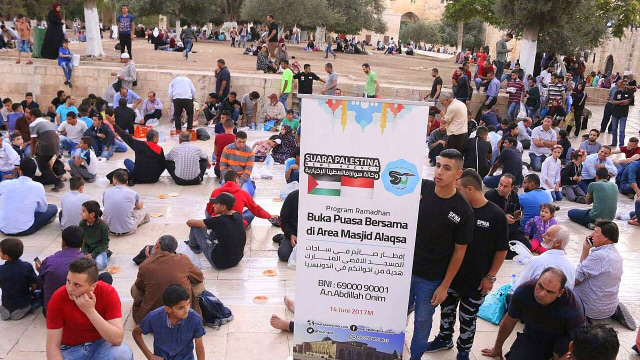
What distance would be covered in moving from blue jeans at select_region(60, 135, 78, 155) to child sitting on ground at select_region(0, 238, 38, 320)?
19.9 ft

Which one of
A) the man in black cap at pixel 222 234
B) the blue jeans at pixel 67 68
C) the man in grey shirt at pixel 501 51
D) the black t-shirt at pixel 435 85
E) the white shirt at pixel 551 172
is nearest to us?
the man in black cap at pixel 222 234

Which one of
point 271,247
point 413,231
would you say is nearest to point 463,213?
point 413,231

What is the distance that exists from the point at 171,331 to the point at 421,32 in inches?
2340

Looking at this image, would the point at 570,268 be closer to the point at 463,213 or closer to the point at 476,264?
the point at 476,264

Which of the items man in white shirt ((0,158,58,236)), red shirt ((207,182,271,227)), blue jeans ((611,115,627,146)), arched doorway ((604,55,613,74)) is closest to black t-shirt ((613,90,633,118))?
blue jeans ((611,115,627,146))

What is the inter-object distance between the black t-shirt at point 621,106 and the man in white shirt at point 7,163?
1283 cm

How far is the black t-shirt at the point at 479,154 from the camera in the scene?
9156 mm

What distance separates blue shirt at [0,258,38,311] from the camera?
475 cm

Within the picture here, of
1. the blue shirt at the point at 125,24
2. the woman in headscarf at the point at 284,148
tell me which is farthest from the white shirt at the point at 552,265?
the blue shirt at the point at 125,24

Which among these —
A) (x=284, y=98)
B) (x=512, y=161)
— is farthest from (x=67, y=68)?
(x=512, y=161)

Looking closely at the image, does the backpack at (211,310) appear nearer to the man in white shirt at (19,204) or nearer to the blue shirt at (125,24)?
the man in white shirt at (19,204)

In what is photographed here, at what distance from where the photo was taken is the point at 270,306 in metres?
5.36

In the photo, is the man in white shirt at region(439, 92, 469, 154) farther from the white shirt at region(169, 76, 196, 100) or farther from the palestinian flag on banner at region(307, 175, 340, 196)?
the palestinian flag on banner at region(307, 175, 340, 196)

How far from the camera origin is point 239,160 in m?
8.05
